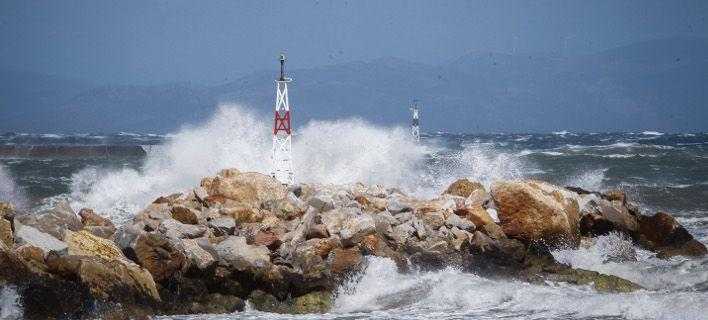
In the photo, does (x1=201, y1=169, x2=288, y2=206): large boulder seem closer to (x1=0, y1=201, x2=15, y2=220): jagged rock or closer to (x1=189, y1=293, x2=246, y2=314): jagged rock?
(x1=189, y1=293, x2=246, y2=314): jagged rock

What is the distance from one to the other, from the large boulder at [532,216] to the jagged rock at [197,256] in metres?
5.41

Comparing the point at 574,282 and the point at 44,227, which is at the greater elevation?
the point at 44,227

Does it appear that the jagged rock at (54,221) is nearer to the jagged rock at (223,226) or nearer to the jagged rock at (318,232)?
the jagged rock at (223,226)

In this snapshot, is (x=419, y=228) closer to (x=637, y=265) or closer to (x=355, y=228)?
(x=355, y=228)

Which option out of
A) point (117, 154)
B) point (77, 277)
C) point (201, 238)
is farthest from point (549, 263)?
point (117, 154)

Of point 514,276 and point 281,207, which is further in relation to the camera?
point 281,207

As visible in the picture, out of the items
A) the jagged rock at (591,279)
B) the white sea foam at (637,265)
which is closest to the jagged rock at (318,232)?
the jagged rock at (591,279)

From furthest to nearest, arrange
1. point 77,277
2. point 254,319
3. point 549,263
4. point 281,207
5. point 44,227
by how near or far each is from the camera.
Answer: point 281,207, point 549,263, point 44,227, point 254,319, point 77,277

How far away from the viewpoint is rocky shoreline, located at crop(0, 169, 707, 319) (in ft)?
32.0

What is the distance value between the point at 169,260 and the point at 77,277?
4.65 ft

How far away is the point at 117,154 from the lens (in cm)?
6712

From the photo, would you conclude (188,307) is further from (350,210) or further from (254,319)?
(350,210)

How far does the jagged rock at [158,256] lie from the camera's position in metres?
10.7

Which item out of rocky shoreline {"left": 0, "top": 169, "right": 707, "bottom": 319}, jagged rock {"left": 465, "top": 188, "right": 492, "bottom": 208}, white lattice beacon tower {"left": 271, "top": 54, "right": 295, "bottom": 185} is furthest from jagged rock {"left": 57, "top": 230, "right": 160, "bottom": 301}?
white lattice beacon tower {"left": 271, "top": 54, "right": 295, "bottom": 185}
